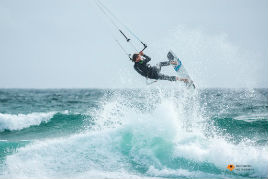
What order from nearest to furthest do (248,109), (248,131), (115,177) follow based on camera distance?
(115,177) → (248,131) → (248,109)

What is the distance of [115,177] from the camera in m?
7.70

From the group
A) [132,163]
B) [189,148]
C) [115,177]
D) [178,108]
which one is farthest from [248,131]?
[115,177]

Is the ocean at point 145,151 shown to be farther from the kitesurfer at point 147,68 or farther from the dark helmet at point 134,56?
the dark helmet at point 134,56

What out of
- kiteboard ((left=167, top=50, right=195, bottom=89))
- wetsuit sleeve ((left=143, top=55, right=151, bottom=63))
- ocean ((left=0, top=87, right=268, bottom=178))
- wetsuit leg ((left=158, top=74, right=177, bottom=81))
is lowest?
ocean ((left=0, top=87, right=268, bottom=178))

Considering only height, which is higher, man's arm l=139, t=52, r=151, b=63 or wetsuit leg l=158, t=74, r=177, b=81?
man's arm l=139, t=52, r=151, b=63

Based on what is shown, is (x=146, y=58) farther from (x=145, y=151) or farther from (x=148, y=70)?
(x=145, y=151)

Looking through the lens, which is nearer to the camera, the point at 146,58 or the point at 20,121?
the point at 146,58

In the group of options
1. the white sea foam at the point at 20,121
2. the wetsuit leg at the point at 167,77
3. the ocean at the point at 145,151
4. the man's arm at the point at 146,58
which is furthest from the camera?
the white sea foam at the point at 20,121

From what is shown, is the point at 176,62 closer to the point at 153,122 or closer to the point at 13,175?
the point at 153,122

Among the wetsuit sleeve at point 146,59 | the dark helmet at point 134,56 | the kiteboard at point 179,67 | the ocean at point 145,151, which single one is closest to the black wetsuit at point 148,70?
the wetsuit sleeve at point 146,59

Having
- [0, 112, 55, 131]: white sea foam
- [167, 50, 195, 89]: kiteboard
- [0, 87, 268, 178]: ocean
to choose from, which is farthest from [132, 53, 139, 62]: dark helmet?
[0, 112, 55, 131]: white sea foam

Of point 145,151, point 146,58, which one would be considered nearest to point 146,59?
point 146,58

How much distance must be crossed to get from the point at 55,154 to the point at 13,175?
176cm

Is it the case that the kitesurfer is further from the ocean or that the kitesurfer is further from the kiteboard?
the ocean
